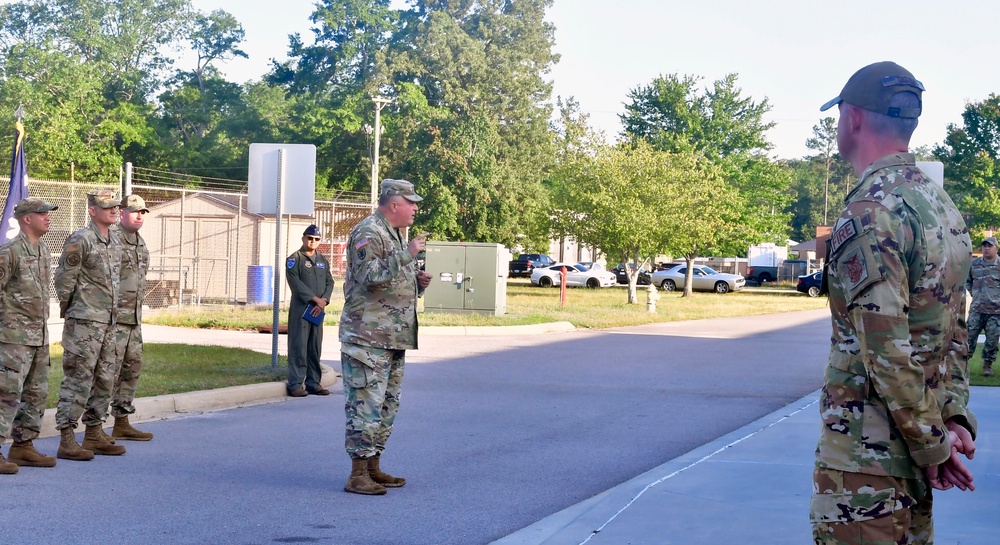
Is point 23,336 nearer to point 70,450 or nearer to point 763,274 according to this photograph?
point 70,450

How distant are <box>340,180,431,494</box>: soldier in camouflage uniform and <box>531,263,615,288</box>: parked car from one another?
160 feet

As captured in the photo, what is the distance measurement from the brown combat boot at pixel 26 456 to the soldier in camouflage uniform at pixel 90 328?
30 centimetres

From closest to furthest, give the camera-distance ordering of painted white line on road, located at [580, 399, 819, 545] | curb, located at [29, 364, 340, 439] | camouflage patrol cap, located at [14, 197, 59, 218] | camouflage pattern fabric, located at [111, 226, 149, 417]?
painted white line on road, located at [580, 399, 819, 545] < camouflage patrol cap, located at [14, 197, 59, 218] < camouflage pattern fabric, located at [111, 226, 149, 417] < curb, located at [29, 364, 340, 439]

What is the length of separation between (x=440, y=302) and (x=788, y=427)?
18.7 metres

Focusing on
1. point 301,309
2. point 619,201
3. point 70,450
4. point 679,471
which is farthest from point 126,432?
point 619,201

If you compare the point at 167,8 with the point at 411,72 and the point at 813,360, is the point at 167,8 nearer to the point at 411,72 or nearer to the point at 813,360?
the point at 411,72

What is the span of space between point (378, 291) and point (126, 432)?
126 inches

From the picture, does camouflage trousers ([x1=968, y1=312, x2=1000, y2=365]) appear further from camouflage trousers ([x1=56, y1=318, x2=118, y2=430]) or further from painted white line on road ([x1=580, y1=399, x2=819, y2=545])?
camouflage trousers ([x1=56, y1=318, x2=118, y2=430])

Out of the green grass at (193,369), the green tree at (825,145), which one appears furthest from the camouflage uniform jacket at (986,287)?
the green tree at (825,145)

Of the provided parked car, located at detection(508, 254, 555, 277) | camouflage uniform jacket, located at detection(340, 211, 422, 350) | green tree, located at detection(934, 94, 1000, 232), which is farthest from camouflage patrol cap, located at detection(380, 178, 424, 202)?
parked car, located at detection(508, 254, 555, 277)

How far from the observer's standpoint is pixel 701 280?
58.2m

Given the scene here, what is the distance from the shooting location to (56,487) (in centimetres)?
719

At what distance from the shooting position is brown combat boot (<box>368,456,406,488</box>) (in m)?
7.28

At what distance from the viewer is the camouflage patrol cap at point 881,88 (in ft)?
11.1
